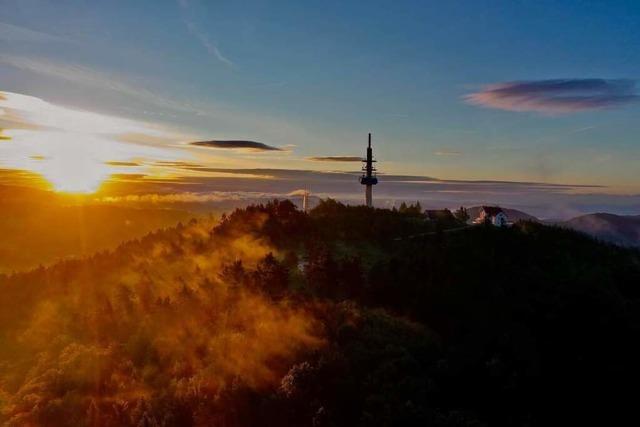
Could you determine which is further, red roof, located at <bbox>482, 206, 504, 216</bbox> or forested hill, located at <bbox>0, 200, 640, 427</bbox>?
red roof, located at <bbox>482, 206, 504, 216</bbox>

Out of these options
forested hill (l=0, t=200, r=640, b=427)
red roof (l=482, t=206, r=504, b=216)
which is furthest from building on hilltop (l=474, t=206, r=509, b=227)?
forested hill (l=0, t=200, r=640, b=427)

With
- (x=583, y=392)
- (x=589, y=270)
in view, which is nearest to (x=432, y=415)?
(x=583, y=392)

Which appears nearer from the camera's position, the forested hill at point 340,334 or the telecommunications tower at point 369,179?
the forested hill at point 340,334

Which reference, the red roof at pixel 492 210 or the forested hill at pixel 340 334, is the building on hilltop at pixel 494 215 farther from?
the forested hill at pixel 340 334

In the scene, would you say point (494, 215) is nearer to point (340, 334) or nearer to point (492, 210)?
point (492, 210)

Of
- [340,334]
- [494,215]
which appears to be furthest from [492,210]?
[340,334]

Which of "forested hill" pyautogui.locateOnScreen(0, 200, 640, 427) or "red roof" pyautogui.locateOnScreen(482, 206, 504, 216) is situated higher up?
"red roof" pyautogui.locateOnScreen(482, 206, 504, 216)

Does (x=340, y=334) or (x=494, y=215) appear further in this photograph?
(x=494, y=215)

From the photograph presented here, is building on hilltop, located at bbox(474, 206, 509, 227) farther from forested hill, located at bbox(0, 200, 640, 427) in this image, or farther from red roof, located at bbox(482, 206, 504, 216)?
forested hill, located at bbox(0, 200, 640, 427)

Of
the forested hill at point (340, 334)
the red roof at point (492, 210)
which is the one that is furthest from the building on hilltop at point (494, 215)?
the forested hill at point (340, 334)
